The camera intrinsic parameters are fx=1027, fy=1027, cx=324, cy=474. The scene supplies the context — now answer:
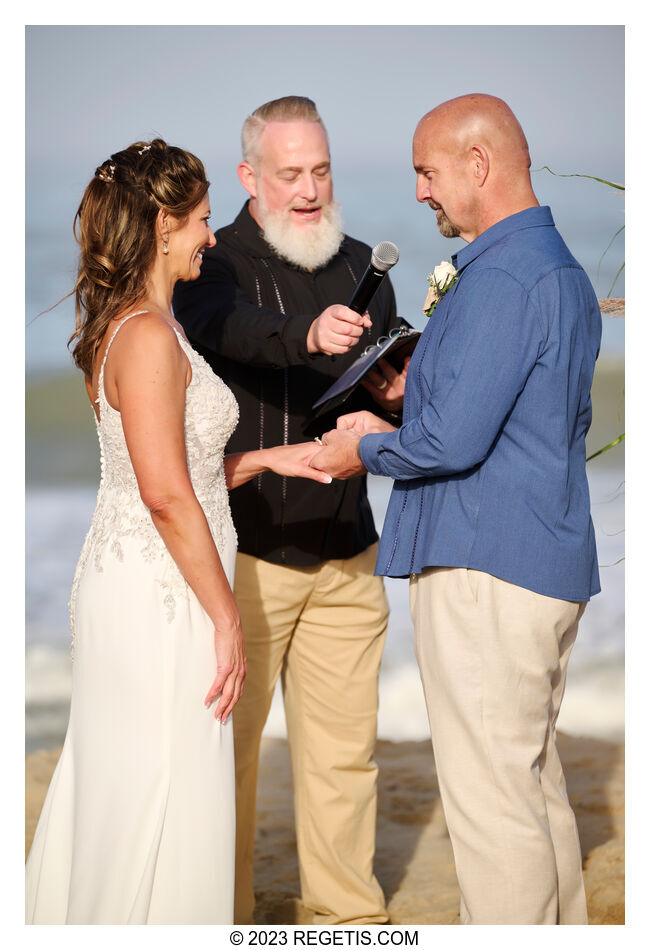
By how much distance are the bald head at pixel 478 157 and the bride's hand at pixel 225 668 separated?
1125mm

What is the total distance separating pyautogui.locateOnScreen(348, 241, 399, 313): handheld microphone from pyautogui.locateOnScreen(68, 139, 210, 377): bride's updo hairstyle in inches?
20.9

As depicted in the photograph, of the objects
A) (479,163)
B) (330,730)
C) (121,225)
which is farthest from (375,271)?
(330,730)

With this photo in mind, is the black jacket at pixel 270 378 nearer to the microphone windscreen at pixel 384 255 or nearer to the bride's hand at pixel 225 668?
the microphone windscreen at pixel 384 255

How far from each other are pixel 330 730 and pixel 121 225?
176cm

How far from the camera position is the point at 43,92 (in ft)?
18.3

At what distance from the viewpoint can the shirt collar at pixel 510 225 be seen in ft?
7.77

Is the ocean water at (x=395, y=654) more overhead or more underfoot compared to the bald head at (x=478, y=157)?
more underfoot

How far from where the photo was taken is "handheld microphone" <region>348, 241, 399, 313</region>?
8.75ft

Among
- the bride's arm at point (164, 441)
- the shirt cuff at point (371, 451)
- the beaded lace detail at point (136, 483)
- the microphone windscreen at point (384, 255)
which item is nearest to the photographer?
the bride's arm at point (164, 441)

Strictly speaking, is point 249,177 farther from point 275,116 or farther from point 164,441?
point 164,441

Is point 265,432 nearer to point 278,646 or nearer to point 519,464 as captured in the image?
point 278,646

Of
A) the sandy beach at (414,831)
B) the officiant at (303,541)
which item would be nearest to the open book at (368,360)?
the officiant at (303,541)

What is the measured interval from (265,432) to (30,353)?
6.72 meters

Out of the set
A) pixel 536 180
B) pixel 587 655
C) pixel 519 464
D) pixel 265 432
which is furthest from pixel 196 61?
pixel 519 464
